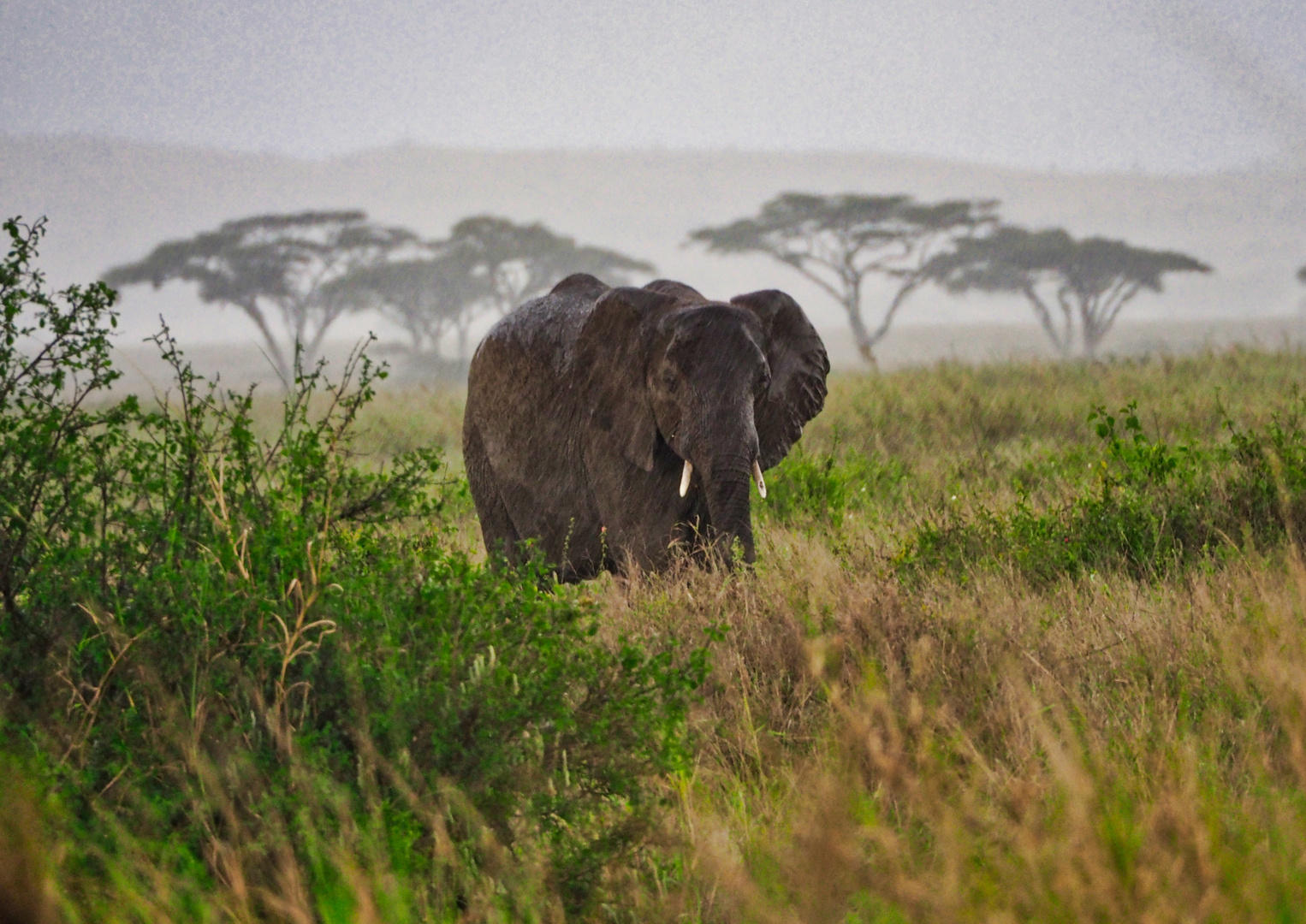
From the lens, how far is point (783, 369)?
587 centimetres

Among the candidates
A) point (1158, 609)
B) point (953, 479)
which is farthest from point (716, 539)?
point (953, 479)

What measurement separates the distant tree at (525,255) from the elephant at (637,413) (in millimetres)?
34470

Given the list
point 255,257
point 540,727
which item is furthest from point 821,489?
point 255,257

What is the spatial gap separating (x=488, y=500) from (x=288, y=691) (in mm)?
4176

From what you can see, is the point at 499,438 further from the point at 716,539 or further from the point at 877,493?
the point at 877,493

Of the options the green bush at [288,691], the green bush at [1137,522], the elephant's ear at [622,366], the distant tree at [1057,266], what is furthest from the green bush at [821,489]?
the distant tree at [1057,266]

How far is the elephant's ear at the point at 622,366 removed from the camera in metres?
5.51

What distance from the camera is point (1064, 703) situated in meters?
3.54

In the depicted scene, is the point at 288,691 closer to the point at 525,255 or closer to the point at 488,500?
the point at 488,500

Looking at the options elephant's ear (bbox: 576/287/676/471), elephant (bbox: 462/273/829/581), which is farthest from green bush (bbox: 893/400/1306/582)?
elephant's ear (bbox: 576/287/676/471)

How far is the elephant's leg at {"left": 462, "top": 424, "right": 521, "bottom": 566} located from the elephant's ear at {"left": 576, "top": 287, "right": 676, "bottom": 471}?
1326 mm

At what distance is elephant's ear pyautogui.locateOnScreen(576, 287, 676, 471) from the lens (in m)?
5.51

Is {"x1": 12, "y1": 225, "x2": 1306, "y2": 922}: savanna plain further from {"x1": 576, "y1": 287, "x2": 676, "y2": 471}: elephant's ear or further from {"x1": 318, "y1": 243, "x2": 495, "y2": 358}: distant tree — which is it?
{"x1": 318, "y1": 243, "x2": 495, "y2": 358}: distant tree

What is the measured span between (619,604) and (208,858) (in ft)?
8.30
